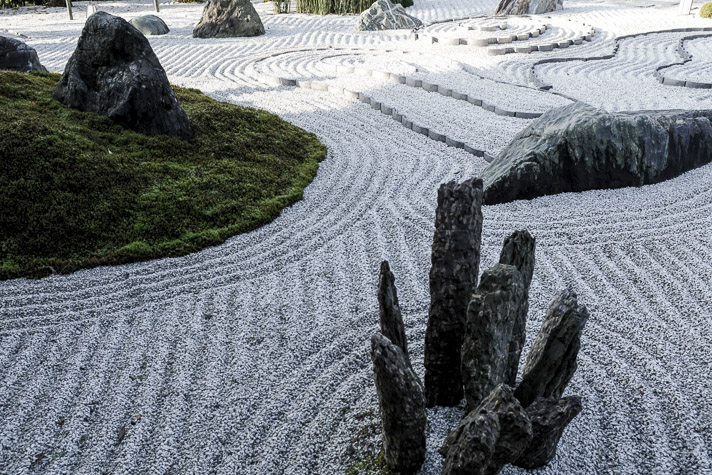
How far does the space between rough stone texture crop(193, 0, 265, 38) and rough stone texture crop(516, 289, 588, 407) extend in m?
14.6

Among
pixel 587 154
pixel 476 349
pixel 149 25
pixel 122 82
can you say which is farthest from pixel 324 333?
pixel 149 25

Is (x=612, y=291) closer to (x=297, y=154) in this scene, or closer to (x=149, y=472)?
(x=149, y=472)

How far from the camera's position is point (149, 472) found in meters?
3.10

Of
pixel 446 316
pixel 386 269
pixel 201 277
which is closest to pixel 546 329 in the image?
pixel 446 316

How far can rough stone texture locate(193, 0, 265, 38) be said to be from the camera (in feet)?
50.9

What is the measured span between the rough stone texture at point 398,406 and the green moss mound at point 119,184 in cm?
329

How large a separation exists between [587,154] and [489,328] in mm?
4226

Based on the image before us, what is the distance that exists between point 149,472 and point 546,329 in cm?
225

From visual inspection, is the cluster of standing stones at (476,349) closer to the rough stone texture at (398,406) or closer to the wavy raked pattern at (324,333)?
the rough stone texture at (398,406)

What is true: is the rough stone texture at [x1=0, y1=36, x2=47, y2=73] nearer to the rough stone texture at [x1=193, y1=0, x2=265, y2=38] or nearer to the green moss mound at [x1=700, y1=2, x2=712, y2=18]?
the rough stone texture at [x1=193, y1=0, x2=265, y2=38]

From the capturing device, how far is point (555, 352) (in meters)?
2.92

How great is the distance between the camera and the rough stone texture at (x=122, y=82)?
7.12 metres

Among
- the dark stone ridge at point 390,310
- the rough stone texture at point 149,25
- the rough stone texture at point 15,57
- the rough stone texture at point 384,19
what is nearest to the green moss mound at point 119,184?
the rough stone texture at point 15,57

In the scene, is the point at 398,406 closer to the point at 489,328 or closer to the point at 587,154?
the point at 489,328
